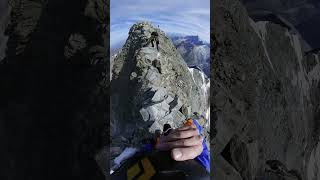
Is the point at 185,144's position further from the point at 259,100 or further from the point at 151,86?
the point at 151,86

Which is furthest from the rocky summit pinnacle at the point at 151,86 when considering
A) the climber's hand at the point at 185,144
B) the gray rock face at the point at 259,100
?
the gray rock face at the point at 259,100

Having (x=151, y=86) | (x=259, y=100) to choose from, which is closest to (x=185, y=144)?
A: (x=259, y=100)

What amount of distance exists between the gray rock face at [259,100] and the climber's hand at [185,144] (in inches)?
10.5

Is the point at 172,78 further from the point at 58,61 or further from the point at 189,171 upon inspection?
the point at 58,61

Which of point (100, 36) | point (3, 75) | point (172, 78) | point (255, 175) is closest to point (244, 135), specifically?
point (255, 175)

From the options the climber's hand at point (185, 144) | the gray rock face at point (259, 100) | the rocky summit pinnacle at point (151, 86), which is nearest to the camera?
the gray rock face at point (259, 100)

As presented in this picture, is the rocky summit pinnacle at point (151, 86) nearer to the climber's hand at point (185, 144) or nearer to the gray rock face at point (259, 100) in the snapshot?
the climber's hand at point (185, 144)

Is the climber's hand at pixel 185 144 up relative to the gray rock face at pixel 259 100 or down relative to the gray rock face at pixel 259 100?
down

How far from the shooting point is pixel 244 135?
672 millimetres

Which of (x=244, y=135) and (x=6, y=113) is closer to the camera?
(x=6, y=113)

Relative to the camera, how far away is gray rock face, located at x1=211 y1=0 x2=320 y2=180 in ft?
2.08

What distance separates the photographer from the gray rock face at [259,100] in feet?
2.08

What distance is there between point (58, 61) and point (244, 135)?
1.20 feet

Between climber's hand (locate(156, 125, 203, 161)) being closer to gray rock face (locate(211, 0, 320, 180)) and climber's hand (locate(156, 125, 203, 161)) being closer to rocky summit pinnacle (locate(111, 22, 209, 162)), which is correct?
gray rock face (locate(211, 0, 320, 180))
